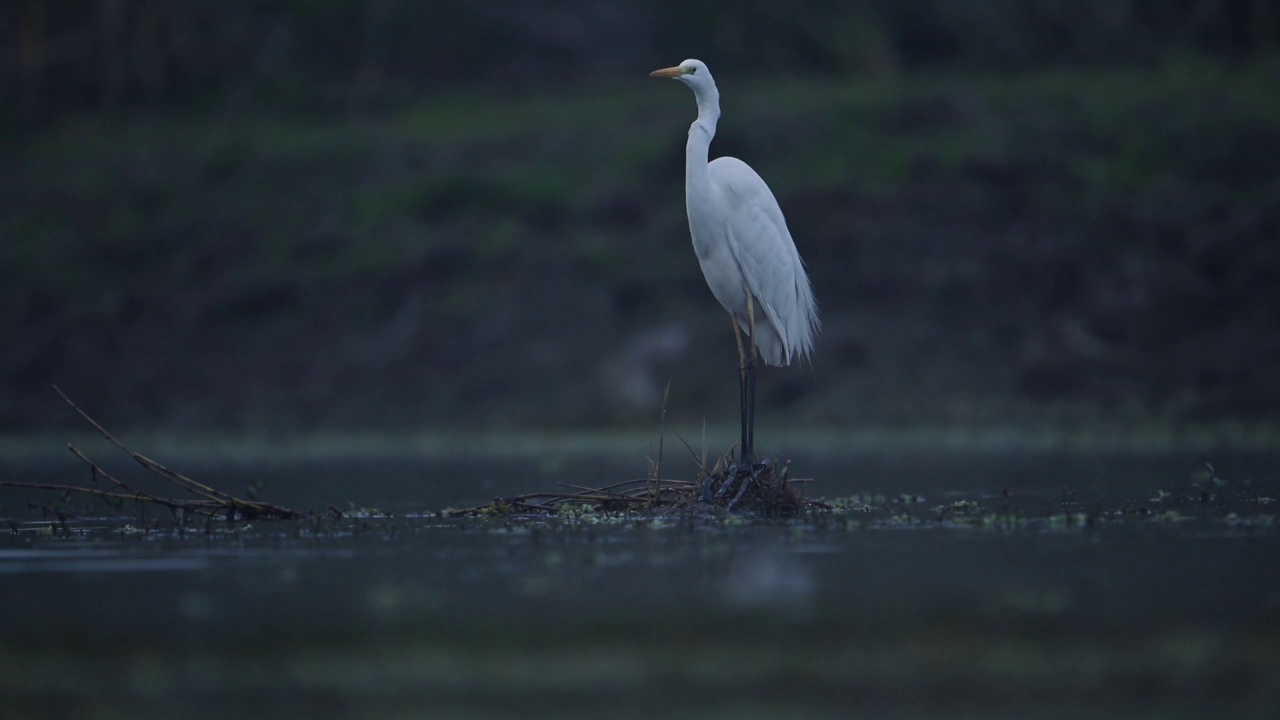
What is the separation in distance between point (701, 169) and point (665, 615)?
18.6 feet

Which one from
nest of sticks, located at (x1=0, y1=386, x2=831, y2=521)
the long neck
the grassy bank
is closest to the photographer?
nest of sticks, located at (x1=0, y1=386, x2=831, y2=521)

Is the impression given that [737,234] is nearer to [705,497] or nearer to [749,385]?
[749,385]

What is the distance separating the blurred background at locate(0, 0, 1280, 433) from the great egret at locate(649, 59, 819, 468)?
11274mm

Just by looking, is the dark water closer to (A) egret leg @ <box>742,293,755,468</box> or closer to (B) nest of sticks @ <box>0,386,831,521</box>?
(B) nest of sticks @ <box>0,386,831,521</box>

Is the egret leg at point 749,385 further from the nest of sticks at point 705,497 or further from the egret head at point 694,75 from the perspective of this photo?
the egret head at point 694,75

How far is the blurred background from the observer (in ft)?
82.7

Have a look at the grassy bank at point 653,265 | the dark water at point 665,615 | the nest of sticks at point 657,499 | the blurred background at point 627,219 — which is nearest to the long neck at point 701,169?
the nest of sticks at point 657,499

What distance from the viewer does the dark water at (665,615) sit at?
18.0 ft

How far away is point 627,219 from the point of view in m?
29.9

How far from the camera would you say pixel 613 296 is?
91.2 feet

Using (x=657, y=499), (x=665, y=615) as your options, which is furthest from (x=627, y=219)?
(x=665, y=615)

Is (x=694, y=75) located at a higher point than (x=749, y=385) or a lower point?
higher

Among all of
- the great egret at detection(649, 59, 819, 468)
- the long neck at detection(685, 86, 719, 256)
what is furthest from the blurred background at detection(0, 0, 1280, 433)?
the long neck at detection(685, 86, 719, 256)

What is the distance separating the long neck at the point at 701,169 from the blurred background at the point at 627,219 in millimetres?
11811
